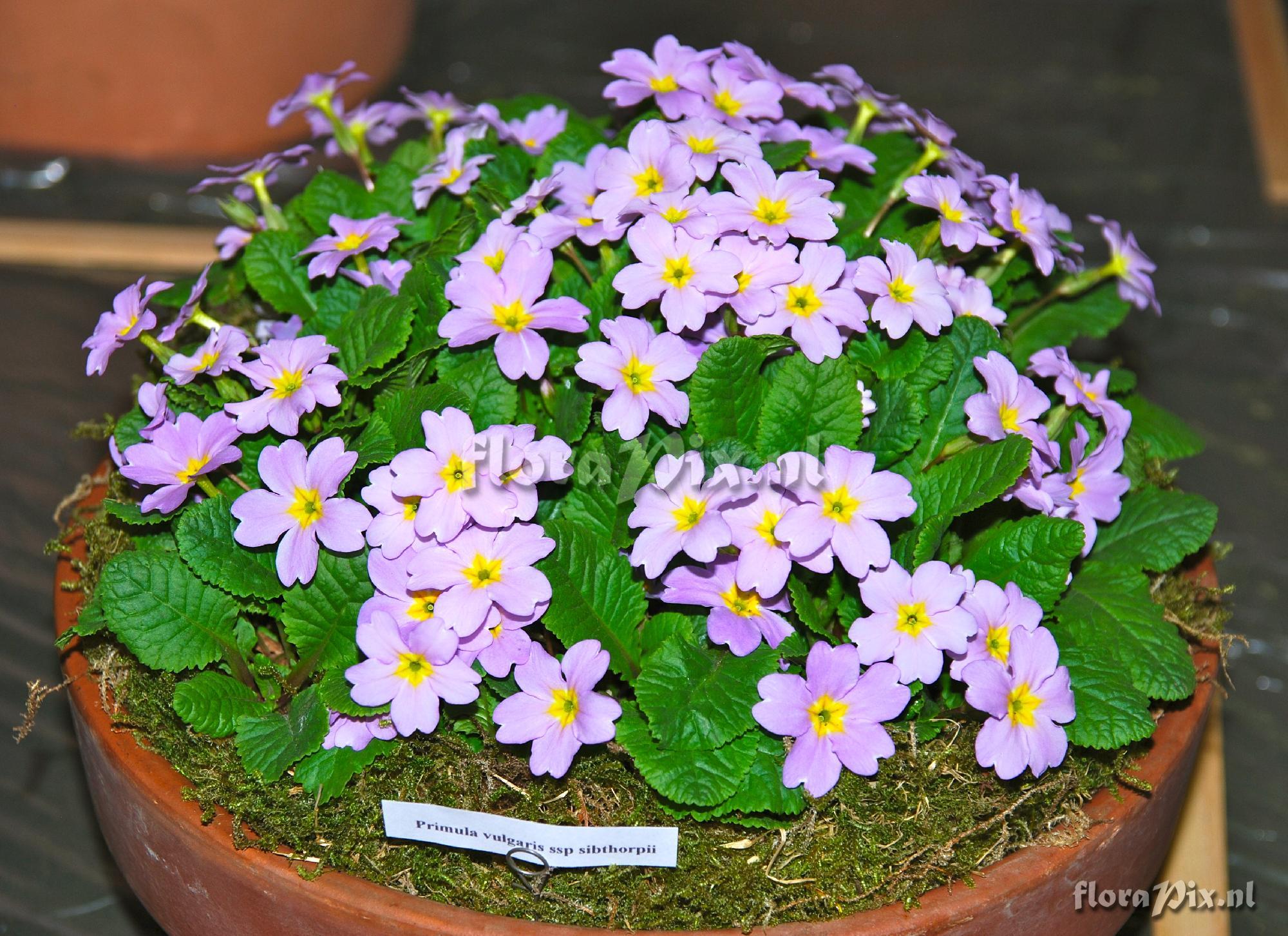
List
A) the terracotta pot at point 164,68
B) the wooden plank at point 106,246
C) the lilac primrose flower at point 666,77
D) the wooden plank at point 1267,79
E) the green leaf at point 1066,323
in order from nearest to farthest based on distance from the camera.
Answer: the lilac primrose flower at point 666,77, the green leaf at point 1066,323, the wooden plank at point 106,246, the terracotta pot at point 164,68, the wooden plank at point 1267,79

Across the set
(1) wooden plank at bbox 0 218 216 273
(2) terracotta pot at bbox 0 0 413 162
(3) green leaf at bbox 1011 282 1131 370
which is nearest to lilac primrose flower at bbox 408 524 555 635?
(3) green leaf at bbox 1011 282 1131 370

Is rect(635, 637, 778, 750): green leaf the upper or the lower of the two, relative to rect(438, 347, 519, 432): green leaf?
lower

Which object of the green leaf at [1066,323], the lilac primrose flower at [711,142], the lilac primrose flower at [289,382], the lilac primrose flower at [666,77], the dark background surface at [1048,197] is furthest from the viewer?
the dark background surface at [1048,197]

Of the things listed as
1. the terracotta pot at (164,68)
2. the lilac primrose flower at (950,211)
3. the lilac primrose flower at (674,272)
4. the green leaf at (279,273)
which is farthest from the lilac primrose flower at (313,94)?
the terracotta pot at (164,68)

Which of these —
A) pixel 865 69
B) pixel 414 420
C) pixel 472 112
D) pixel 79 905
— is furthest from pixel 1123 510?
pixel 865 69

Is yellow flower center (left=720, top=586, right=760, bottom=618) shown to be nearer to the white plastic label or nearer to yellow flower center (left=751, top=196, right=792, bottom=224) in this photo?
the white plastic label

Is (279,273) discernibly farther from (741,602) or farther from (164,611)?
(741,602)

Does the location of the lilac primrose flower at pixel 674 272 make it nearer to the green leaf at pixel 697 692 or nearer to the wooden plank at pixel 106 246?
the green leaf at pixel 697 692
